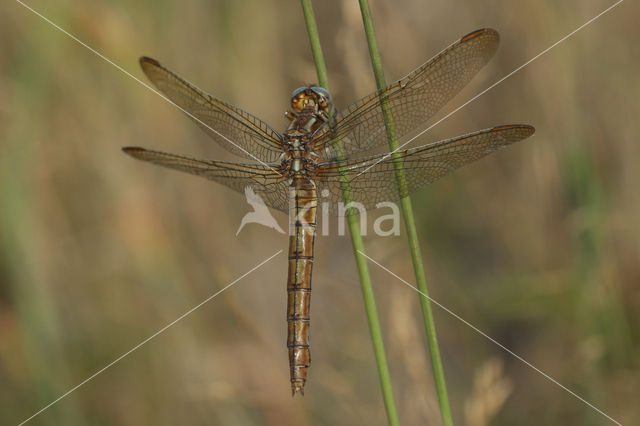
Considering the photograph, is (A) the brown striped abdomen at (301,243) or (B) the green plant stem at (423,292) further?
(A) the brown striped abdomen at (301,243)

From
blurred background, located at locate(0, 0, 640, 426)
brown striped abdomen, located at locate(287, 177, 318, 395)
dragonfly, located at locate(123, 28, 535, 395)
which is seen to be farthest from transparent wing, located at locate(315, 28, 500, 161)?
blurred background, located at locate(0, 0, 640, 426)

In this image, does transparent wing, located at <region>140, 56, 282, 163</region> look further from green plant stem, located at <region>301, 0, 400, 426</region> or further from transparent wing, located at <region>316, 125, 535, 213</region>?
green plant stem, located at <region>301, 0, 400, 426</region>

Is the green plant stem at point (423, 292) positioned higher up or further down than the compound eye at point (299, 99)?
further down

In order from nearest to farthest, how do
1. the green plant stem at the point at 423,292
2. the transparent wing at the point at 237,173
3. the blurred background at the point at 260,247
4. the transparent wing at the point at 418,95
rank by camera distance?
the green plant stem at the point at 423,292
the transparent wing at the point at 418,95
the transparent wing at the point at 237,173
the blurred background at the point at 260,247

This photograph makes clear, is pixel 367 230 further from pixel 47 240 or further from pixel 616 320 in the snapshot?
pixel 47 240

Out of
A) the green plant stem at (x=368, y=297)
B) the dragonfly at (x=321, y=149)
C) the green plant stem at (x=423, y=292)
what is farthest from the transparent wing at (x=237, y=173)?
the green plant stem at (x=423, y=292)

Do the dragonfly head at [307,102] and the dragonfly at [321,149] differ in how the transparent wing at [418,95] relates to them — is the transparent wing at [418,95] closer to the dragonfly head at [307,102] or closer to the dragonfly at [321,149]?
the dragonfly at [321,149]

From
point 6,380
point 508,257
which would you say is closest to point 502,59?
point 508,257
